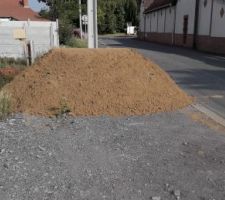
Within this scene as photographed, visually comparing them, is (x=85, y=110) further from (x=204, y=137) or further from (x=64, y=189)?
(x=64, y=189)

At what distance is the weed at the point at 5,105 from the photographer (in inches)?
333

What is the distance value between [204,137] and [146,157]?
1.46m

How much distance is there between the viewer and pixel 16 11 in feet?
166

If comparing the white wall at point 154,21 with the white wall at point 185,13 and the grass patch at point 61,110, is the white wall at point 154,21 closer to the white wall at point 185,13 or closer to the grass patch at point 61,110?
the white wall at point 185,13

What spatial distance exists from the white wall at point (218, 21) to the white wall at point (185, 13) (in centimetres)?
556

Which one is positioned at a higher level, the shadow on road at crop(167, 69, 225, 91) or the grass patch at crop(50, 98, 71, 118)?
the grass patch at crop(50, 98, 71, 118)

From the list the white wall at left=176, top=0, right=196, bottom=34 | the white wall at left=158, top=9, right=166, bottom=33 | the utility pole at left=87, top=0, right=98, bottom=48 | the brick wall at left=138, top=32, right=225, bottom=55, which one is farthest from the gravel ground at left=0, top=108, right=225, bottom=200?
the white wall at left=158, top=9, right=166, bottom=33

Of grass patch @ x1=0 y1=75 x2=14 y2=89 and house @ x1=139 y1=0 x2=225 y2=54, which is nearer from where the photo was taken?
grass patch @ x1=0 y1=75 x2=14 y2=89

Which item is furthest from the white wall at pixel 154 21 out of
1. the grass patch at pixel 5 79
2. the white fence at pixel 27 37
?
the grass patch at pixel 5 79

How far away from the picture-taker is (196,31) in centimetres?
3622

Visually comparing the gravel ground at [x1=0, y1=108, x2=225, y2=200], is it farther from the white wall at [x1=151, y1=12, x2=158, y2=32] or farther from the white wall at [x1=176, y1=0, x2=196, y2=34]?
the white wall at [x1=151, y1=12, x2=158, y2=32]

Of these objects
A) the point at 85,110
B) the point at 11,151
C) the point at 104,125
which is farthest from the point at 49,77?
the point at 11,151

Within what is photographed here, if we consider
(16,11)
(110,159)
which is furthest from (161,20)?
(110,159)

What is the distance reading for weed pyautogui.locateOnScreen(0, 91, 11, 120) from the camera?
845cm
